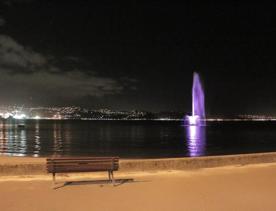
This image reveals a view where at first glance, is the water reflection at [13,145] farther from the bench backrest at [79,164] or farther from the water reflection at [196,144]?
the bench backrest at [79,164]

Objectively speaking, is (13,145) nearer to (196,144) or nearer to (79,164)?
(196,144)

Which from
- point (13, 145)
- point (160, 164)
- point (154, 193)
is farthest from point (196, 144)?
point (154, 193)

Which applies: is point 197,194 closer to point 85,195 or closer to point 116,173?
point 85,195

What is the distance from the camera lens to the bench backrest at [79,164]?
410 inches

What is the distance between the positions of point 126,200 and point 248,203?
2.59m

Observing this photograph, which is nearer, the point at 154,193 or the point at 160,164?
the point at 154,193

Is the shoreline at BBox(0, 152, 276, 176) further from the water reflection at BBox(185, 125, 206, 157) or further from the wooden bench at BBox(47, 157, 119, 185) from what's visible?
the water reflection at BBox(185, 125, 206, 157)

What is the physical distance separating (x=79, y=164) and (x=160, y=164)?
337 centimetres

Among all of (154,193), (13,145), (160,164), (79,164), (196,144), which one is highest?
(79,164)

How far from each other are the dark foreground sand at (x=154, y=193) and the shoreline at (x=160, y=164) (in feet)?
1.33

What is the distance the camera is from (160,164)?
13086mm

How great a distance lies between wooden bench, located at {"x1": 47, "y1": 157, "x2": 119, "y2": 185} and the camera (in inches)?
410

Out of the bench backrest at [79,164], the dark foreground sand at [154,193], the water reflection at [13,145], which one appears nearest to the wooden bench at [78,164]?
the bench backrest at [79,164]

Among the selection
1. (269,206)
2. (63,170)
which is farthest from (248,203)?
(63,170)
